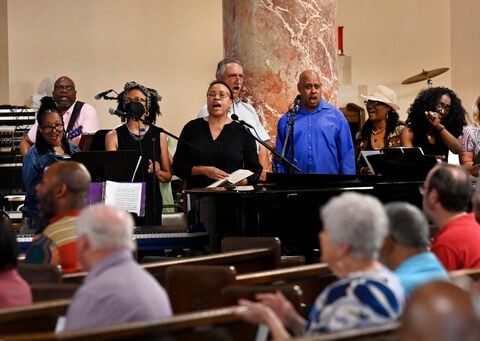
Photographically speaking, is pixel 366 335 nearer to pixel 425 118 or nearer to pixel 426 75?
pixel 425 118

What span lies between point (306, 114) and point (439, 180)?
3.61m

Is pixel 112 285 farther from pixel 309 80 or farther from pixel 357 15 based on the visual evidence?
pixel 357 15

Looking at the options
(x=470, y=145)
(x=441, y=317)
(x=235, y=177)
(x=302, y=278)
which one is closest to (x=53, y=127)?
(x=235, y=177)

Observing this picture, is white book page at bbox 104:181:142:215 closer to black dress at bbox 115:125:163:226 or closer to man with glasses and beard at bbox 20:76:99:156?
black dress at bbox 115:125:163:226

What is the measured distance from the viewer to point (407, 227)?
393cm

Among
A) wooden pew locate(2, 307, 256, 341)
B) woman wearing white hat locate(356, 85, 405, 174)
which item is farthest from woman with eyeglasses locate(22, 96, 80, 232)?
wooden pew locate(2, 307, 256, 341)

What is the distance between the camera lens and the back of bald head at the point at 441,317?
2217mm

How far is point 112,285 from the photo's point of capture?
11.7 feet

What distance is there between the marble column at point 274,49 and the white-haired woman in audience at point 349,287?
225 inches

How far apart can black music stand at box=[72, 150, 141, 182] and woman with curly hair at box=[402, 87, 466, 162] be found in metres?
2.03

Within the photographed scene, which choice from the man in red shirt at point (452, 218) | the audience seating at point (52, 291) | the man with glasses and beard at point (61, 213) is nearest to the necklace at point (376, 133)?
the man in red shirt at point (452, 218)

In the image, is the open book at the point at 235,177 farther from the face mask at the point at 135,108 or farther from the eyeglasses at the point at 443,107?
the eyeglasses at the point at 443,107

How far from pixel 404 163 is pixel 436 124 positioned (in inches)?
49.0

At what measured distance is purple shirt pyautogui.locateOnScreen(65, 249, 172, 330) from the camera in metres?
3.53
